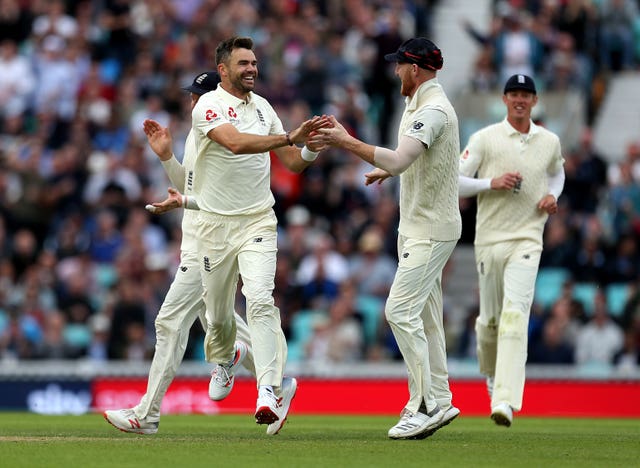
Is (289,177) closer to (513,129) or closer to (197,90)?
(513,129)

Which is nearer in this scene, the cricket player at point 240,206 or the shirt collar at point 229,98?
the cricket player at point 240,206

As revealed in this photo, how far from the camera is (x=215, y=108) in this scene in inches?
413

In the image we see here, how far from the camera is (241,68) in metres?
10.6

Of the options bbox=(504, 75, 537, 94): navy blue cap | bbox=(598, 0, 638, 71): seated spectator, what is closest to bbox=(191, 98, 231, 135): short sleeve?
bbox=(504, 75, 537, 94): navy blue cap

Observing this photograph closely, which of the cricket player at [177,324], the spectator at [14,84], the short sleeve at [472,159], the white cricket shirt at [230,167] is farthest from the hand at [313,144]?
the spectator at [14,84]

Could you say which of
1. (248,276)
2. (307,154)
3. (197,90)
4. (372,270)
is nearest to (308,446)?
(248,276)

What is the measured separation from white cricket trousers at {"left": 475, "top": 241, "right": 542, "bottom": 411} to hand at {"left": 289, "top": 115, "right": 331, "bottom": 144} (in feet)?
8.20

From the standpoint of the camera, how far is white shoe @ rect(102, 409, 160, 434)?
1073 cm

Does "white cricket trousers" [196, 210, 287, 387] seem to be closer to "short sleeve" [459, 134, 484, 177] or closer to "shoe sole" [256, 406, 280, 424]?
"shoe sole" [256, 406, 280, 424]

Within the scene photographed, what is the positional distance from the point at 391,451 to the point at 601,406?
24.4 ft

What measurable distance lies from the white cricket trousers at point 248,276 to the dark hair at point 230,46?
3.56 feet

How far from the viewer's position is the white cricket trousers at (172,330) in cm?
1085

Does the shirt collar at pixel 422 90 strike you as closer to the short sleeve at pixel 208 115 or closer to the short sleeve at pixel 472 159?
the short sleeve at pixel 208 115

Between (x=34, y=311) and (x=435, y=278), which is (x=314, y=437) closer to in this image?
(x=435, y=278)
